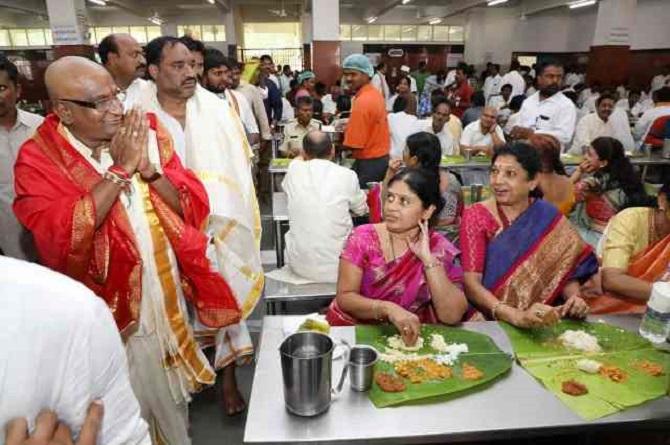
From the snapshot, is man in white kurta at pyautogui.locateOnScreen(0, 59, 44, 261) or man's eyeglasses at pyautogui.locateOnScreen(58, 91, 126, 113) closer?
man's eyeglasses at pyautogui.locateOnScreen(58, 91, 126, 113)

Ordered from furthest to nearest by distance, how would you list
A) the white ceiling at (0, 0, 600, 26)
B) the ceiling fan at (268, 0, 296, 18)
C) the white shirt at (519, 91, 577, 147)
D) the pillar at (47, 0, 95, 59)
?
the ceiling fan at (268, 0, 296, 18) < the white ceiling at (0, 0, 600, 26) < the pillar at (47, 0, 95, 59) < the white shirt at (519, 91, 577, 147)

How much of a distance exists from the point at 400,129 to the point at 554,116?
5.07 feet

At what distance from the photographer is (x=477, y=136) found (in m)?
4.96

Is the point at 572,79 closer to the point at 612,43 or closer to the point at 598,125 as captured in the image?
the point at 612,43

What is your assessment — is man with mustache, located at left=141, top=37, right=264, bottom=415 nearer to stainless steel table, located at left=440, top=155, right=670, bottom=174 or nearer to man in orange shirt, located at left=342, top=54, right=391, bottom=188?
man in orange shirt, located at left=342, top=54, right=391, bottom=188

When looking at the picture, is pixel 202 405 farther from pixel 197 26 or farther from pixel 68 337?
pixel 197 26

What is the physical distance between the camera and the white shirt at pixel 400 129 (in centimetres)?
512

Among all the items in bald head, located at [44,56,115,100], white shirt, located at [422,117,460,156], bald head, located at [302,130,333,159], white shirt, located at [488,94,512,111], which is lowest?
white shirt, located at [422,117,460,156]

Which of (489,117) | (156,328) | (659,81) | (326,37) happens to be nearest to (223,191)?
(156,328)

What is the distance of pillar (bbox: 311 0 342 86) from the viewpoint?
8.30 m

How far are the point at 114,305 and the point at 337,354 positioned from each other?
83 centimetres

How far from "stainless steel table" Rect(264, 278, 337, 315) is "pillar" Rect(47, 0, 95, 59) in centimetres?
793

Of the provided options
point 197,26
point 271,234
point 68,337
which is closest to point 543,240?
point 68,337

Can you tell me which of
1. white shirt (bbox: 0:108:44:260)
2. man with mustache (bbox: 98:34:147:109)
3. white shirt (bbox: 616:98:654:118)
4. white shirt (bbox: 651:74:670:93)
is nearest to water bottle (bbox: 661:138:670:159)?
white shirt (bbox: 616:98:654:118)
